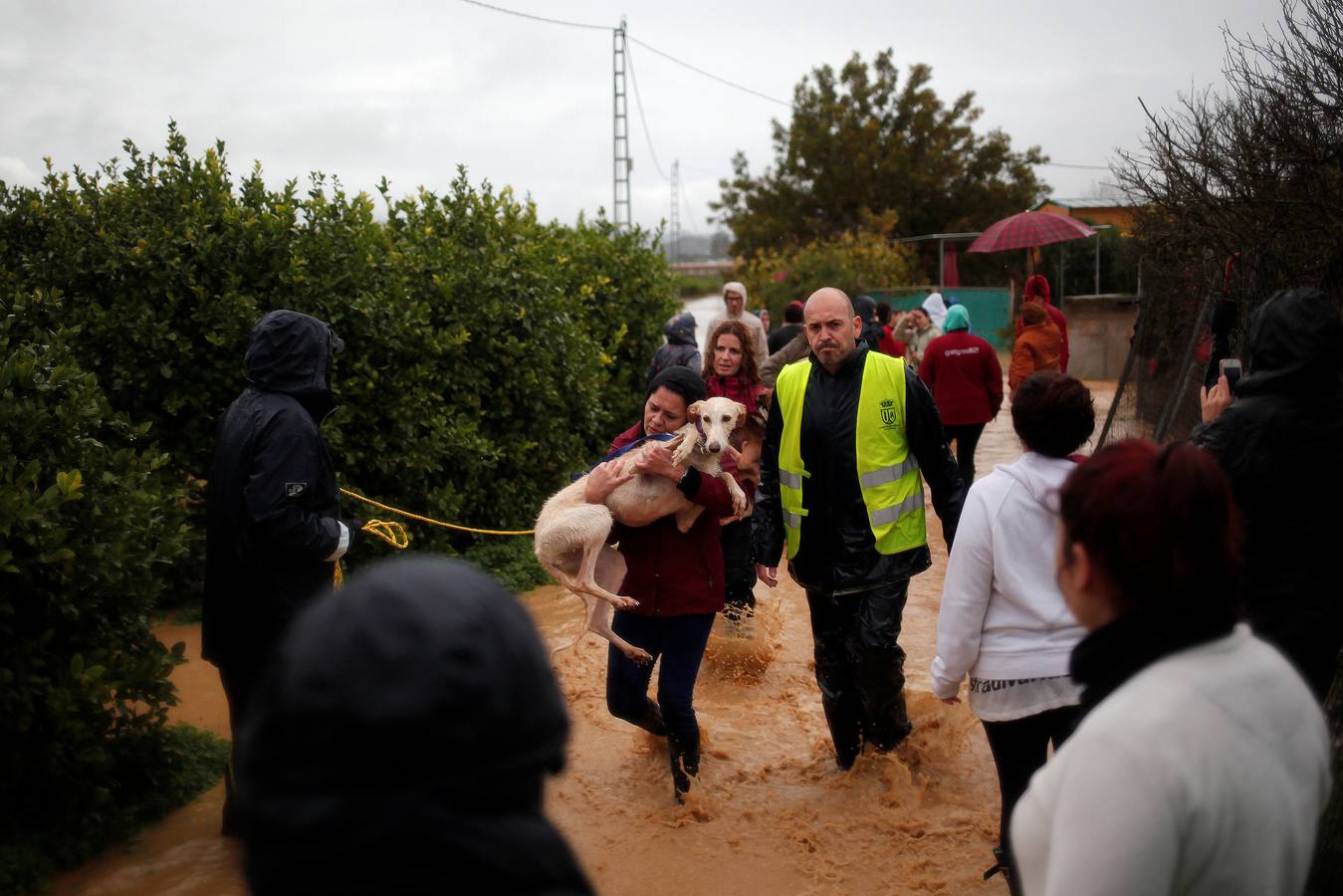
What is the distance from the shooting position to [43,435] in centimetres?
466

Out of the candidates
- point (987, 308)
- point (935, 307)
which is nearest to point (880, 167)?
point (987, 308)

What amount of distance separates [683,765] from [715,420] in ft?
5.68

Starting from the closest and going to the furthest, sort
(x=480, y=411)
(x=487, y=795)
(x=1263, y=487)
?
(x=487, y=795), (x=1263, y=487), (x=480, y=411)

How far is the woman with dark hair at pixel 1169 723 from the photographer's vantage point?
1711mm

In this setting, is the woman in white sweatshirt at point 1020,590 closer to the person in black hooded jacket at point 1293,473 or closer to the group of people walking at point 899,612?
the group of people walking at point 899,612

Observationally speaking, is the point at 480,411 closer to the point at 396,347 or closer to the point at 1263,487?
the point at 396,347

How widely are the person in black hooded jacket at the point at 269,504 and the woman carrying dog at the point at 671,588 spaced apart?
1.26 meters

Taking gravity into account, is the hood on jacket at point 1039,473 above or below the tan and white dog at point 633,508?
above

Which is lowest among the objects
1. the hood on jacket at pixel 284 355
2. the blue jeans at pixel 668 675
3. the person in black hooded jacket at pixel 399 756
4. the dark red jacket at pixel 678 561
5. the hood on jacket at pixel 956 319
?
the blue jeans at pixel 668 675

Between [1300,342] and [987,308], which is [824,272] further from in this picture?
[1300,342]

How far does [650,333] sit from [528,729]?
1306 cm

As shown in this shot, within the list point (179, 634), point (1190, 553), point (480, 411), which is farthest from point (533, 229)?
point (1190, 553)

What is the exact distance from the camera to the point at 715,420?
190 inches

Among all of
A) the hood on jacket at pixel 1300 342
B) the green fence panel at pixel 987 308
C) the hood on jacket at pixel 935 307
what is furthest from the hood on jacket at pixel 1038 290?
the green fence panel at pixel 987 308
